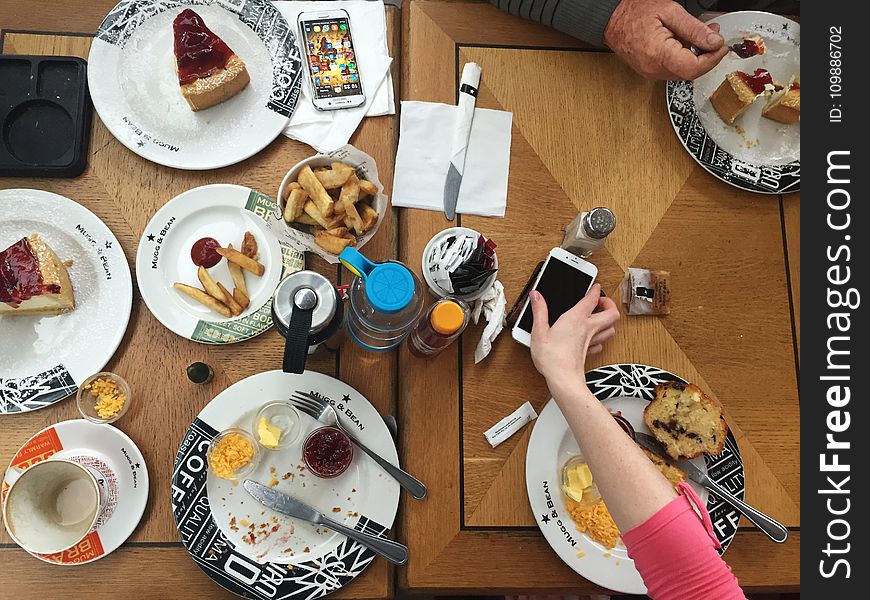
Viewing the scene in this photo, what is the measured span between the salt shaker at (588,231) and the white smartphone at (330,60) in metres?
0.56

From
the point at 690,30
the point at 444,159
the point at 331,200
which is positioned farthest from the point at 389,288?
the point at 690,30

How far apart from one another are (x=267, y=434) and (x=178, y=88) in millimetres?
807

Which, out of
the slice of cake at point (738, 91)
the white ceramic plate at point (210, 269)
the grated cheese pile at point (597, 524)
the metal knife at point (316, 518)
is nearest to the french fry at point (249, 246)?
the white ceramic plate at point (210, 269)

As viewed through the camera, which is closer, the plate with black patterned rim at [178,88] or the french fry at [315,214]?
the french fry at [315,214]

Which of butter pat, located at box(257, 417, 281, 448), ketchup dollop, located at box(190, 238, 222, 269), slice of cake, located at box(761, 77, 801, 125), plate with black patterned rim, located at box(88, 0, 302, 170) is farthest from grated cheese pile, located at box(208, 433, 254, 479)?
slice of cake, located at box(761, 77, 801, 125)

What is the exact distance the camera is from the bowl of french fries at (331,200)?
1.09 metres

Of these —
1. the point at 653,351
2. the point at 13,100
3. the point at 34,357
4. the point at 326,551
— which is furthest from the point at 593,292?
the point at 13,100

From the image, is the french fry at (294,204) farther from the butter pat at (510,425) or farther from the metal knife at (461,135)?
the butter pat at (510,425)

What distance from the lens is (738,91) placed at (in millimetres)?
1264

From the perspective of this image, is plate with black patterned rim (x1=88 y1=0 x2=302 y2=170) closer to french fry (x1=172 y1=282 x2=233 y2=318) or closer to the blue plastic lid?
→ french fry (x1=172 y1=282 x2=233 y2=318)

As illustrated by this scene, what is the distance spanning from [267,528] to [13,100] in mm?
1057

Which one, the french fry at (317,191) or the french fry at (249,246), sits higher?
the french fry at (317,191)

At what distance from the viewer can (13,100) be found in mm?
1212
